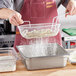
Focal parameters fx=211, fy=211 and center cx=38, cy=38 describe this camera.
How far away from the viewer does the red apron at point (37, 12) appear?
2338 millimetres

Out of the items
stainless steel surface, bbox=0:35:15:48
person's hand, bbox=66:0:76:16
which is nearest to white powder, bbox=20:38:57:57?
person's hand, bbox=66:0:76:16

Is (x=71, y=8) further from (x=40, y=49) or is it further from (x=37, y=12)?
(x=40, y=49)

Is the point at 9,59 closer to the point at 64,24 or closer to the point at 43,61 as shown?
the point at 43,61

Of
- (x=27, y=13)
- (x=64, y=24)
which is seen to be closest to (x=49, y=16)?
(x=27, y=13)

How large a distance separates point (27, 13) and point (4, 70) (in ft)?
2.96

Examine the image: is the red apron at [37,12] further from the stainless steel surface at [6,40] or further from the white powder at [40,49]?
the stainless steel surface at [6,40]

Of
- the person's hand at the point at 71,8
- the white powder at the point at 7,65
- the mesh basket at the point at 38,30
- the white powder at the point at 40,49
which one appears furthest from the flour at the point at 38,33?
the person's hand at the point at 71,8

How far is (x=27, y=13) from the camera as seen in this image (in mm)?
2340

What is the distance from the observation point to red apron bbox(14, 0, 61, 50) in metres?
2.34

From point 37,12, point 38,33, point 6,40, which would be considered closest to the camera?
point 38,33

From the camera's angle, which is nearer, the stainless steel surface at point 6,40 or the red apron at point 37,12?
the red apron at point 37,12

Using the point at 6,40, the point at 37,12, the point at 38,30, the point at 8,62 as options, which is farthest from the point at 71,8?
the point at 6,40

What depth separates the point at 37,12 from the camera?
2.38 meters

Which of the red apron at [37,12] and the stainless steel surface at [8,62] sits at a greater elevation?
the red apron at [37,12]
